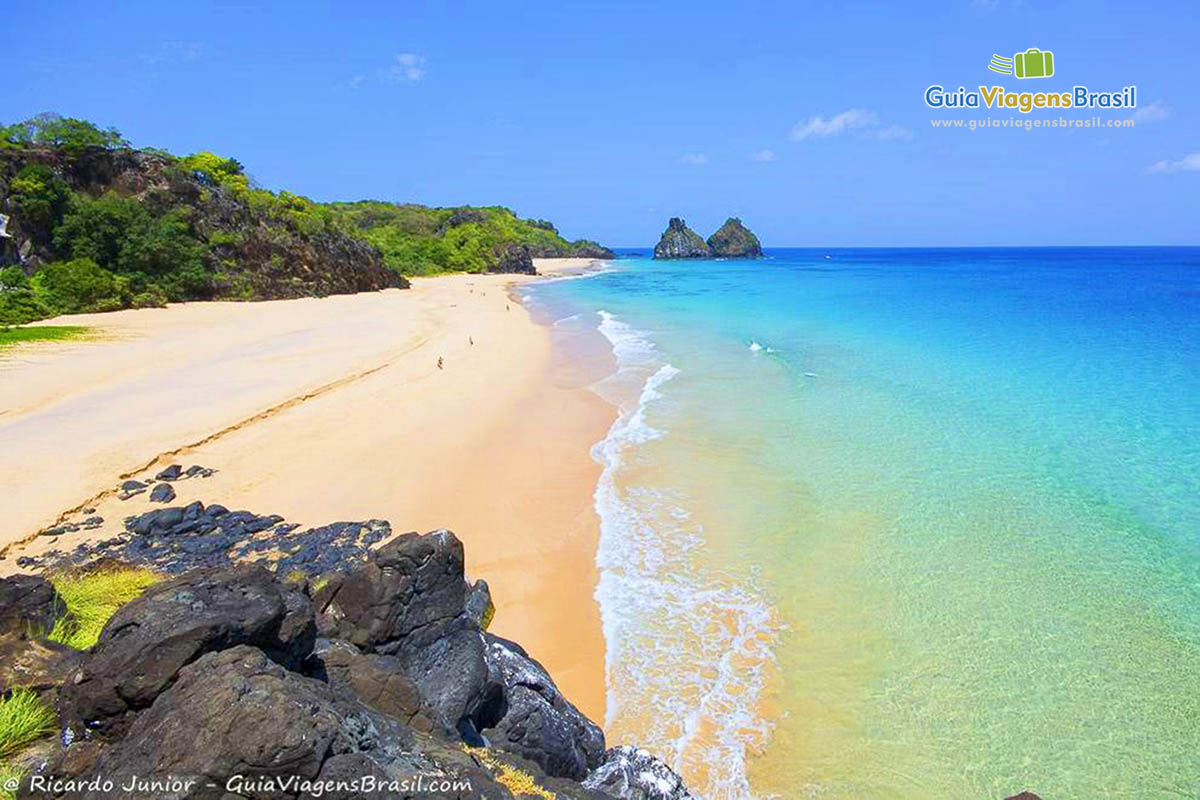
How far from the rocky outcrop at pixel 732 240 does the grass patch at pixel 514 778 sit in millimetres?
176773

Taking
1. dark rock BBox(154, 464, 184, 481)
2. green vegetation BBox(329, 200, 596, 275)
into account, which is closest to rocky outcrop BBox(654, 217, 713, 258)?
green vegetation BBox(329, 200, 596, 275)

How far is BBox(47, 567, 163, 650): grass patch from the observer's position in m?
5.50

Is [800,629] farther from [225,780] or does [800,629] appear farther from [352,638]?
[225,780]

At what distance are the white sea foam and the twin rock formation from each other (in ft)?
547

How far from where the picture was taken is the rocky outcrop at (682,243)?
172 meters

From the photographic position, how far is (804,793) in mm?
6258

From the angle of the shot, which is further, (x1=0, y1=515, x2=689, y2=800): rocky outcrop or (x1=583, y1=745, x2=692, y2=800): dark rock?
(x1=583, y1=745, x2=692, y2=800): dark rock

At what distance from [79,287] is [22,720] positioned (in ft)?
111

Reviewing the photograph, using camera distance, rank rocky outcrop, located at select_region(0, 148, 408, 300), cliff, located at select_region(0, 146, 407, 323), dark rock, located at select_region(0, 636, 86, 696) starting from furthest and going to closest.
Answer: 1. rocky outcrop, located at select_region(0, 148, 408, 300)
2. cliff, located at select_region(0, 146, 407, 323)
3. dark rock, located at select_region(0, 636, 86, 696)

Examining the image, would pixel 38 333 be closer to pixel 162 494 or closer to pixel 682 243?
pixel 162 494

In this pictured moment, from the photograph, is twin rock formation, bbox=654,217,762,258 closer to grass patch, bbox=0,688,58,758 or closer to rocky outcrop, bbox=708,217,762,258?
rocky outcrop, bbox=708,217,762,258

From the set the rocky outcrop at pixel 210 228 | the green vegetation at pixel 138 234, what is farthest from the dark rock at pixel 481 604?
the rocky outcrop at pixel 210 228

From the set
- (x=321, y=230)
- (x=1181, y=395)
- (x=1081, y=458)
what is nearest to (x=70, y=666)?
(x=1081, y=458)

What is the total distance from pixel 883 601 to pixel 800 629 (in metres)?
1.53
